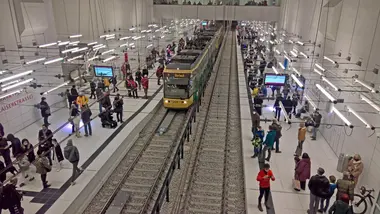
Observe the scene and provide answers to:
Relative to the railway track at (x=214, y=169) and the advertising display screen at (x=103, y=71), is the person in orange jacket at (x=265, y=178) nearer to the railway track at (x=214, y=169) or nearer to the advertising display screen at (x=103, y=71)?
the railway track at (x=214, y=169)

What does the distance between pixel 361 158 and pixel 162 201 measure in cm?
→ 656

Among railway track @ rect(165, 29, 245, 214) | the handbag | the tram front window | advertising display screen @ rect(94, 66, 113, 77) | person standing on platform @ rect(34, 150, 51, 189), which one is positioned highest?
advertising display screen @ rect(94, 66, 113, 77)

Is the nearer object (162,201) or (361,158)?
(162,201)

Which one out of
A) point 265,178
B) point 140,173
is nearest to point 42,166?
point 140,173

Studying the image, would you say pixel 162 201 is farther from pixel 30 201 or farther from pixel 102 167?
pixel 30 201

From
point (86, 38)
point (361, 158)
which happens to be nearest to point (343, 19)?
point (361, 158)

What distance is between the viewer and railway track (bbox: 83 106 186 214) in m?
Answer: 9.11

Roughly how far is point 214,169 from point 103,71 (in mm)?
10370

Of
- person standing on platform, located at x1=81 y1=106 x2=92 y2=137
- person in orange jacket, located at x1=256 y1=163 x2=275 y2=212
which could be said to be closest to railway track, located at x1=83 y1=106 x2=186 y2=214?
person standing on platform, located at x1=81 y1=106 x2=92 y2=137

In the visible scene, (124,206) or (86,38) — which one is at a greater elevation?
(86,38)

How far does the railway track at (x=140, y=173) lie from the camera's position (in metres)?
9.11

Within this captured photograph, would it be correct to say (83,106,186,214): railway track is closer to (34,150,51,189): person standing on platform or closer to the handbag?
(34,150,51,189): person standing on platform

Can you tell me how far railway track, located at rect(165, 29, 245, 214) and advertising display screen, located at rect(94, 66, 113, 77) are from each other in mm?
6066

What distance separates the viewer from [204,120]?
15898 mm
